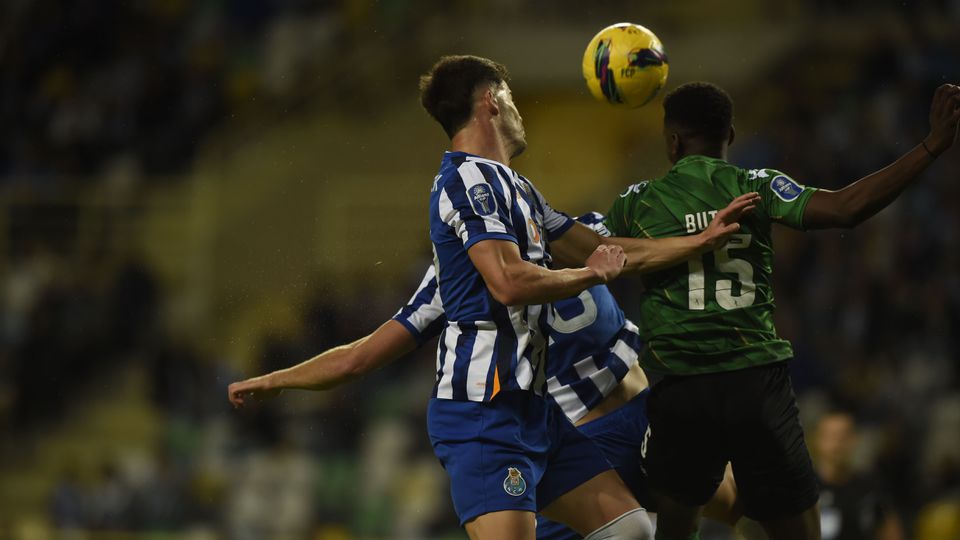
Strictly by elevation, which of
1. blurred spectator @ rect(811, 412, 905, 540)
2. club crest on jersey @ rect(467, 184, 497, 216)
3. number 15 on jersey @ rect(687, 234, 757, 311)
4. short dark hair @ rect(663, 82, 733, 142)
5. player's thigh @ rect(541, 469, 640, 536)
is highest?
short dark hair @ rect(663, 82, 733, 142)

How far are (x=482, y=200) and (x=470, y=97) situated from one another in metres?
0.42

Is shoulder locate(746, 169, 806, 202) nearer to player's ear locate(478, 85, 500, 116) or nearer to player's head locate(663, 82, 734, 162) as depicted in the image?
player's head locate(663, 82, 734, 162)

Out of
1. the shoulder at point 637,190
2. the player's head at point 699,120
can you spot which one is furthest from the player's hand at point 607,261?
the player's head at point 699,120

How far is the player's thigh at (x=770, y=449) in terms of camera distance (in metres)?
4.10

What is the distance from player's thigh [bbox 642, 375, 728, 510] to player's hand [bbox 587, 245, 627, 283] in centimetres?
50

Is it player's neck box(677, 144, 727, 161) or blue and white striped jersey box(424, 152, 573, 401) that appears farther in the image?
player's neck box(677, 144, 727, 161)

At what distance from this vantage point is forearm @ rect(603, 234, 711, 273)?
4.05m

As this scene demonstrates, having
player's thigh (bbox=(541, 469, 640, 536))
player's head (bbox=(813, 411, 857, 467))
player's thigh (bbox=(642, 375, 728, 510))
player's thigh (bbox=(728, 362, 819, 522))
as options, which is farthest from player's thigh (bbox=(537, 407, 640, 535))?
player's head (bbox=(813, 411, 857, 467))

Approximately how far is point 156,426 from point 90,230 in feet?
6.80

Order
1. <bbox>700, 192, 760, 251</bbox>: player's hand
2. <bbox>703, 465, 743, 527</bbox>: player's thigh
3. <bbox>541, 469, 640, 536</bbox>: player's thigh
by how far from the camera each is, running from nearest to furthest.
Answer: <bbox>700, 192, 760, 251</bbox>: player's hand → <bbox>541, 469, 640, 536</bbox>: player's thigh → <bbox>703, 465, 743, 527</bbox>: player's thigh

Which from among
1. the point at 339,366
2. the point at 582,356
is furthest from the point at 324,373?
the point at 582,356

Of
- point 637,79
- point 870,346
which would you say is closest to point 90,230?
point 870,346

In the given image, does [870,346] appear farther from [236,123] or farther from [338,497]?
[236,123]

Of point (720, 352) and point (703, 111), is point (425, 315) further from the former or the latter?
point (703, 111)
